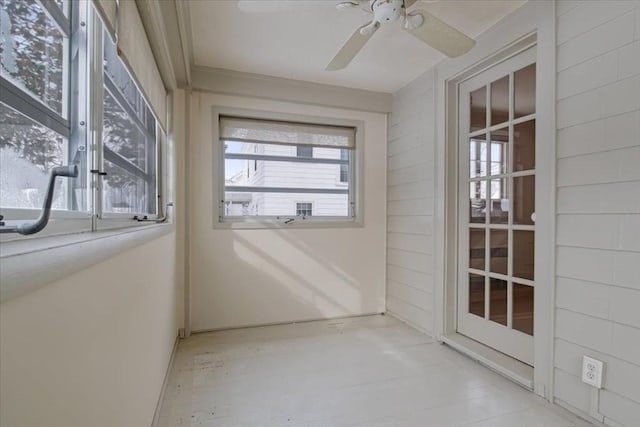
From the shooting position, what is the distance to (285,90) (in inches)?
121

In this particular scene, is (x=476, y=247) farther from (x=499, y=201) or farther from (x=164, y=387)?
(x=164, y=387)

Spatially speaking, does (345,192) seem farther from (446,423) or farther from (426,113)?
(446,423)

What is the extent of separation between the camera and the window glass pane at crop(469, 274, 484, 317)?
2514 millimetres

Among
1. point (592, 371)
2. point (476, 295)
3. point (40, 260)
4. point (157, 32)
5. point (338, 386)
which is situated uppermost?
point (157, 32)

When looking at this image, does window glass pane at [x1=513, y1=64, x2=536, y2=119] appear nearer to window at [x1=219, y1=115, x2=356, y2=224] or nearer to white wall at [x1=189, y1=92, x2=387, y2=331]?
white wall at [x1=189, y1=92, x2=387, y2=331]

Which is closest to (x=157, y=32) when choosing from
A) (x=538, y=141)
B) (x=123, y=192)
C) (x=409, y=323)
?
(x=123, y=192)

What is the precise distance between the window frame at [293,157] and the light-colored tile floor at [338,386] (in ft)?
3.50

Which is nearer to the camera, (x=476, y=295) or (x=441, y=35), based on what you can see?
(x=441, y=35)

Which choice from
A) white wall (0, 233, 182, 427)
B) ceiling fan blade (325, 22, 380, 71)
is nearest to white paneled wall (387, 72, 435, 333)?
ceiling fan blade (325, 22, 380, 71)

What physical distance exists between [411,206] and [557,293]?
1493 mm

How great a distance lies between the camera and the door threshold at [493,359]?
2.01m

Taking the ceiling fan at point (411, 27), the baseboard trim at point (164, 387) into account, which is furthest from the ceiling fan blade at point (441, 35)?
the baseboard trim at point (164, 387)

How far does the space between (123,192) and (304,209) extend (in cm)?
201

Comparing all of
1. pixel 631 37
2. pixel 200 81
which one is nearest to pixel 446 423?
pixel 631 37
